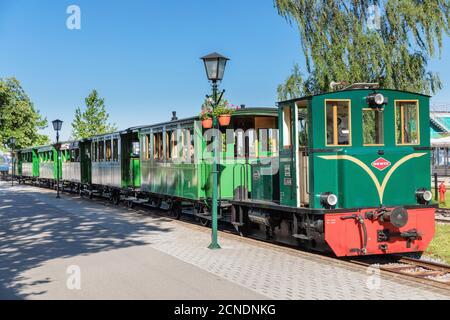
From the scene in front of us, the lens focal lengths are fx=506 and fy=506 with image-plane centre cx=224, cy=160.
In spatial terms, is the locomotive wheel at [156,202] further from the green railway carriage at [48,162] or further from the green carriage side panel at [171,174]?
the green railway carriage at [48,162]

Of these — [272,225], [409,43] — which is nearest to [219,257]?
[272,225]

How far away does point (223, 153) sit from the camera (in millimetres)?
13086

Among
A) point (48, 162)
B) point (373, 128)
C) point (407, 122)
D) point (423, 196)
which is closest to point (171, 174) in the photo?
point (373, 128)

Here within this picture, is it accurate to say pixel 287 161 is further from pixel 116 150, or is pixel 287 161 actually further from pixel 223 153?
pixel 116 150

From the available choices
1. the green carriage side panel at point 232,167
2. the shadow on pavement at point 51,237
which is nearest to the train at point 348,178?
the green carriage side panel at point 232,167

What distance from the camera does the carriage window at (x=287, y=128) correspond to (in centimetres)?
952

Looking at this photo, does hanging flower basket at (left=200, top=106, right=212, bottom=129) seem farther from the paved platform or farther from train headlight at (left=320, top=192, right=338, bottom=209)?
train headlight at (left=320, top=192, right=338, bottom=209)

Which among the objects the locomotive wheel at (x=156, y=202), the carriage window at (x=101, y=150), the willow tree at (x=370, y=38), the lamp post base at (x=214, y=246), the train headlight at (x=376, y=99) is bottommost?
the lamp post base at (x=214, y=246)

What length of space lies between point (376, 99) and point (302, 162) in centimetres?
171

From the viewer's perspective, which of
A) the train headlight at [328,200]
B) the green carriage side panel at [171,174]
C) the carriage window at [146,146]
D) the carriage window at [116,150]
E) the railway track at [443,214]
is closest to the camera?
the train headlight at [328,200]

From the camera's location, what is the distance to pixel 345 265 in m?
8.34

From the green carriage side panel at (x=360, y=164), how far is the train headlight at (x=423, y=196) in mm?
70

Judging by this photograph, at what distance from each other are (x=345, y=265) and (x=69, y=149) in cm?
2352
